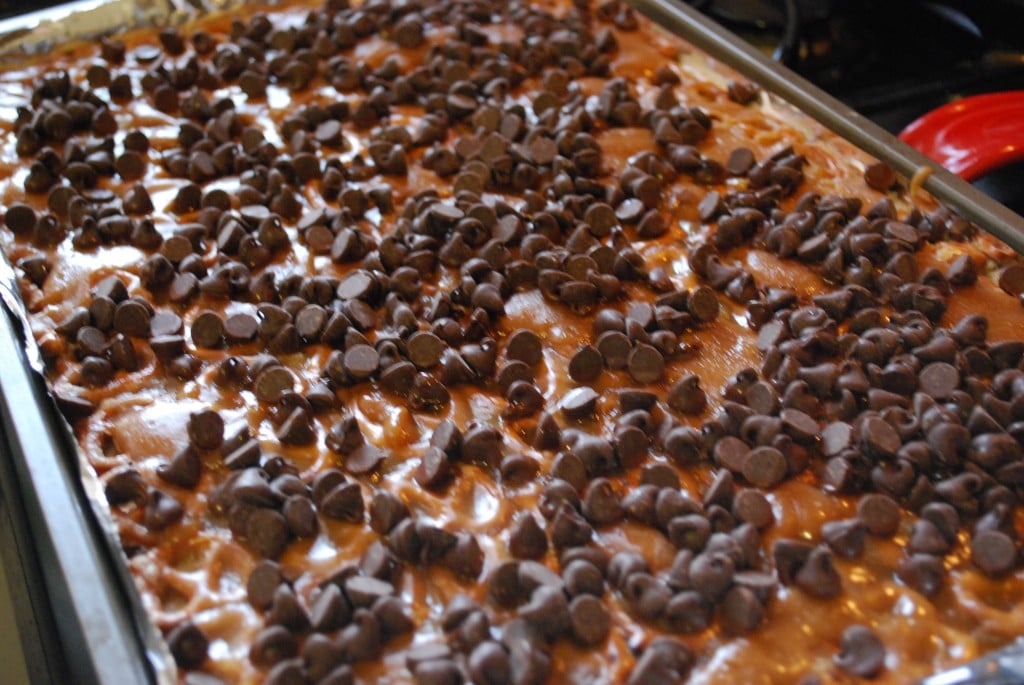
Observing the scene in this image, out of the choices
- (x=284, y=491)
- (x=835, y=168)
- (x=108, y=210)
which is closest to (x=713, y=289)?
(x=835, y=168)

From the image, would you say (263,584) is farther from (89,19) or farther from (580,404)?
(89,19)

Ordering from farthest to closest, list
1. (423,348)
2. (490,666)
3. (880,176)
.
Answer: (880,176), (423,348), (490,666)

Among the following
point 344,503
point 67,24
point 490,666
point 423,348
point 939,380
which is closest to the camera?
point 490,666

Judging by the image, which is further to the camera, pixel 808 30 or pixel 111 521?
pixel 808 30

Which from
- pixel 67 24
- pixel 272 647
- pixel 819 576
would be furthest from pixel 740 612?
pixel 67 24

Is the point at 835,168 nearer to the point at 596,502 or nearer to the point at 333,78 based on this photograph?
the point at 596,502

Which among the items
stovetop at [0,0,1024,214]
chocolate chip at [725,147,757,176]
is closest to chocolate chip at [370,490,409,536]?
chocolate chip at [725,147,757,176]

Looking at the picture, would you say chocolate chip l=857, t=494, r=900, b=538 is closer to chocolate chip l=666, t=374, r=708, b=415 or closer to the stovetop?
chocolate chip l=666, t=374, r=708, b=415
